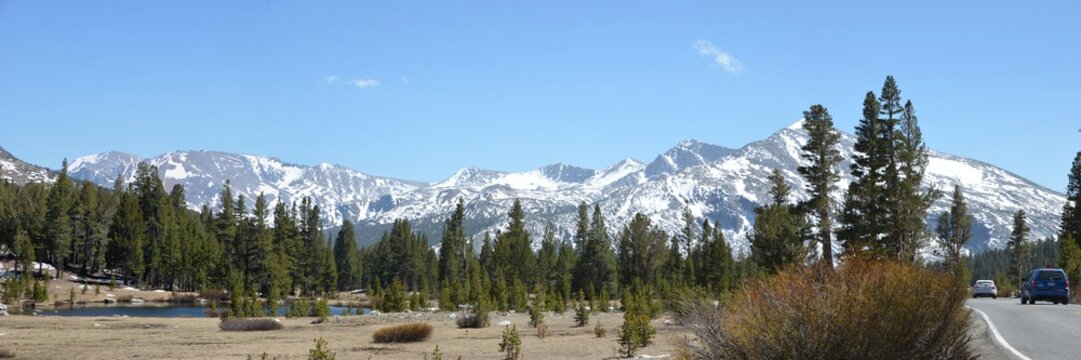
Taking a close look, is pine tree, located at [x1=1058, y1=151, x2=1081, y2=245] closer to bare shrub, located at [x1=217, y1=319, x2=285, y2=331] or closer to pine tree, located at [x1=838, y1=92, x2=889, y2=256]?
pine tree, located at [x1=838, y1=92, x2=889, y2=256]

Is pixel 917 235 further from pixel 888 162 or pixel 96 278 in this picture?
pixel 96 278

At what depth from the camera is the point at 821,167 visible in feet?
173

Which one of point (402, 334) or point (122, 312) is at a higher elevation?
point (402, 334)

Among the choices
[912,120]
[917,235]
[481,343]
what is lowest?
[481,343]

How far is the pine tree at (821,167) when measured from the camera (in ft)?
171

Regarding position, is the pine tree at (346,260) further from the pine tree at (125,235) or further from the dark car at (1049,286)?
the dark car at (1049,286)

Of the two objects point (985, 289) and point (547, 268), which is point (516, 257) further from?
point (985, 289)

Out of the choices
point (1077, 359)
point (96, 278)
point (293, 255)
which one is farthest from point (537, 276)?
point (1077, 359)

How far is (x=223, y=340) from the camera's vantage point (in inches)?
1113

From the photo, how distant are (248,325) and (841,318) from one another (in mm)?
30428

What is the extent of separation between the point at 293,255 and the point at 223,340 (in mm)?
85553

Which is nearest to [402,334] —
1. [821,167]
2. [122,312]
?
[821,167]

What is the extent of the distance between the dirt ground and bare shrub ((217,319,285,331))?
69 centimetres

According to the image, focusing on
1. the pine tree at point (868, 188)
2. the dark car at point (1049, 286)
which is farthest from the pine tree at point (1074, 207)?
the dark car at point (1049, 286)
